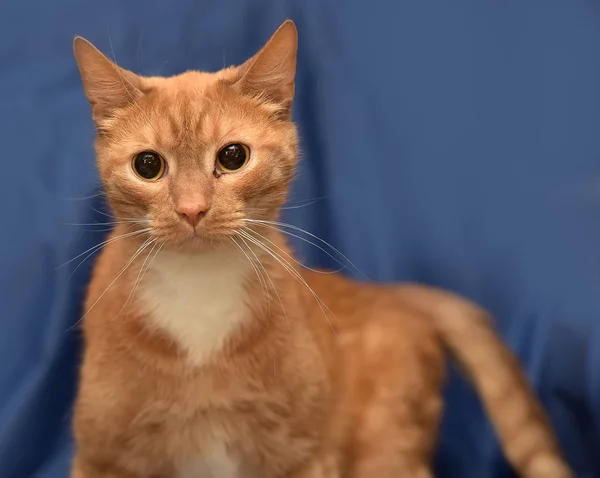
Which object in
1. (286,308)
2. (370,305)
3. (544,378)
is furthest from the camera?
(544,378)

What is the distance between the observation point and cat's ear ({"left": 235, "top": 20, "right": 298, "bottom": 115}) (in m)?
0.88

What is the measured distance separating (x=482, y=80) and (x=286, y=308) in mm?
636

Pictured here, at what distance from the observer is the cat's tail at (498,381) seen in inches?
41.3

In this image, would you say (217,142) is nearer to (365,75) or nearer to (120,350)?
(120,350)

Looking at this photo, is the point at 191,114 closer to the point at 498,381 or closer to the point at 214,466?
the point at 214,466

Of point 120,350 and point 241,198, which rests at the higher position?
point 241,198

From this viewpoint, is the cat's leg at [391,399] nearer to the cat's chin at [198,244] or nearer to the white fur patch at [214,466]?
the white fur patch at [214,466]

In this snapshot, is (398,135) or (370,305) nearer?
(370,305)

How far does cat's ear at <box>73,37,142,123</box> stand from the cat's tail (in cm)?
56

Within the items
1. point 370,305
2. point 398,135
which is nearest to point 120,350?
point 370,305

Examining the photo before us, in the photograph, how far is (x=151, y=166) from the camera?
0.86 meters

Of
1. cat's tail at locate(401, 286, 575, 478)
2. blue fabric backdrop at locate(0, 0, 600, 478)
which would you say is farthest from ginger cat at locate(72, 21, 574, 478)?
blue fabric backdrop at locate(0, 0, 600, 478)

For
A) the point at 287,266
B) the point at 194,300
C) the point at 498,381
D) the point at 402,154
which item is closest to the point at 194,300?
the point at 194,300

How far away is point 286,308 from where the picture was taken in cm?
97
